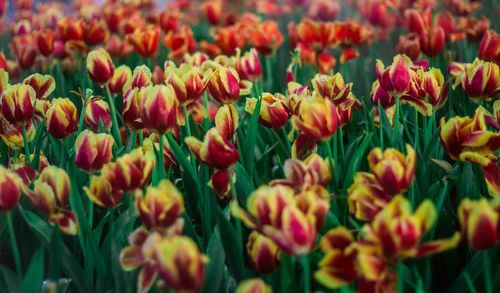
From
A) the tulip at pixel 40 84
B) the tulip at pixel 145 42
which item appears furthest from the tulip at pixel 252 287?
the tulip at pixel 145 42

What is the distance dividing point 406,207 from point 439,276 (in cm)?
45

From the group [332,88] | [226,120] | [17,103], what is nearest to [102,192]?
[226,120]

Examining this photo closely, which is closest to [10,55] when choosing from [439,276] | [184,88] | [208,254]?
[184,88]

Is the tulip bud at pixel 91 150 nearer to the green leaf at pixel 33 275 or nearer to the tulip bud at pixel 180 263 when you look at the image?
the green leaf at pixel 33 275

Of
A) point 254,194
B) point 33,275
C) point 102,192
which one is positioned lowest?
point 33,275

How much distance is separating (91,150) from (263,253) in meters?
0.40

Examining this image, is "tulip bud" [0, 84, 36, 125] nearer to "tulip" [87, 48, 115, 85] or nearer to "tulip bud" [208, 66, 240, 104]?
"tulip" [87, 48, 115, 85]

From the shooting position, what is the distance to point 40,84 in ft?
4.93

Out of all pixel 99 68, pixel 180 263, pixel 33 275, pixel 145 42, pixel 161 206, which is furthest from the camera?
pixel 145 42

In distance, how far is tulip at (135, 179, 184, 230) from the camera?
0.80 meters

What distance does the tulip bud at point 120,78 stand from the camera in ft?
5.02

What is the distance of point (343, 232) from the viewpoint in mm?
782

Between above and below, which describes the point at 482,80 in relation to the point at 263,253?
above

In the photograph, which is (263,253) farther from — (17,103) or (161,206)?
(17,103)
